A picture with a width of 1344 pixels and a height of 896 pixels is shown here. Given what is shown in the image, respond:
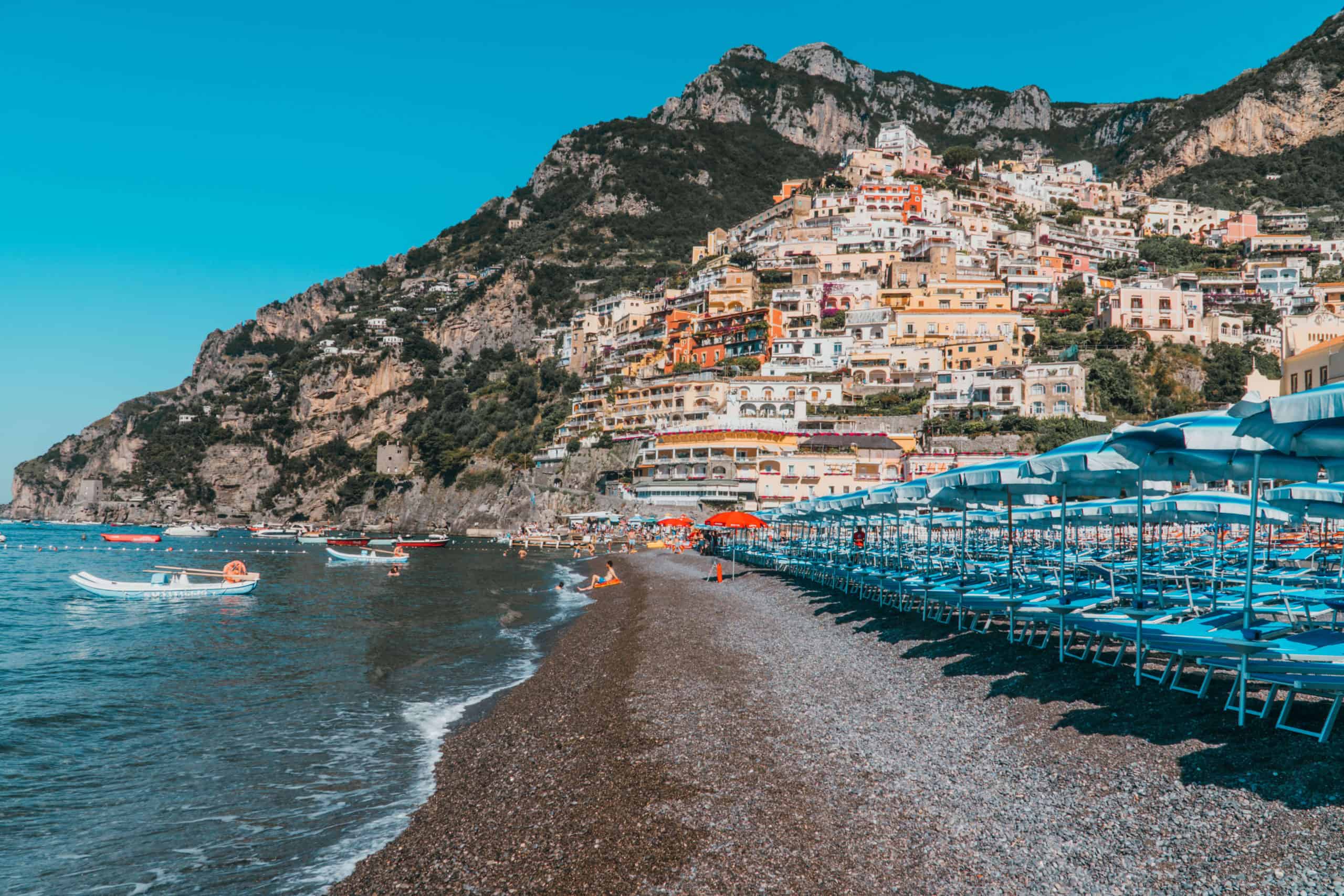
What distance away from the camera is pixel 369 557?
180 ft

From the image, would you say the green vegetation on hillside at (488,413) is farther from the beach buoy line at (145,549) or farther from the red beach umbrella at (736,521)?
the red beach umbrella at (736,521)

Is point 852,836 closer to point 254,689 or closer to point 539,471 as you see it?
point 254,689

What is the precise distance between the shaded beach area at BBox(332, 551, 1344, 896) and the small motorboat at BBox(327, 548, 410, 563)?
41577 millimetres

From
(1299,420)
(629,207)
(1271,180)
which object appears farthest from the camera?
(629,207)

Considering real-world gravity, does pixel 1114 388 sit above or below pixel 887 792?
above

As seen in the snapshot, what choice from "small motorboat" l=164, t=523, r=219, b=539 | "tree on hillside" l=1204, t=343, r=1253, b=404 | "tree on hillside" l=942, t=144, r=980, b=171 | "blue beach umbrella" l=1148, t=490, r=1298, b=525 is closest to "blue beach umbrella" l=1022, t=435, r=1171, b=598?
"blue beach umbrella" l=1148, t=490, r=1298, b=525

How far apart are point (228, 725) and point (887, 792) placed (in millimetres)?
10733

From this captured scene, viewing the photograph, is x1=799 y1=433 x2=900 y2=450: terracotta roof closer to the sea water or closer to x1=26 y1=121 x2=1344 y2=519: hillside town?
x1=26 y1=121 x2=1344 y2=519: hillside town

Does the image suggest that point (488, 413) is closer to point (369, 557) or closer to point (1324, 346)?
point (369, 557)

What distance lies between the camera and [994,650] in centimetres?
1228

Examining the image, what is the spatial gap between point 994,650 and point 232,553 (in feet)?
203

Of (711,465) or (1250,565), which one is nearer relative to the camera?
(1250,565)

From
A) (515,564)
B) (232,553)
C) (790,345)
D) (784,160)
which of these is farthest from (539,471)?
(784,160)

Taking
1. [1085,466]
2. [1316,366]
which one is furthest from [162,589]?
[1316,366]
